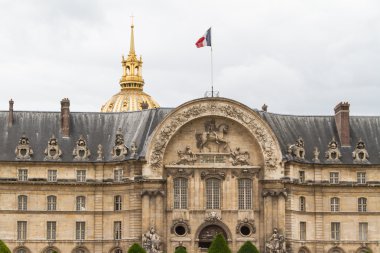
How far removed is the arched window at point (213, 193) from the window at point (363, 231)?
46.8 ft

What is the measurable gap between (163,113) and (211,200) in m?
10.2

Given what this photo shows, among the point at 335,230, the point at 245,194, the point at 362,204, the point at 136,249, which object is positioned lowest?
the point at 136,249

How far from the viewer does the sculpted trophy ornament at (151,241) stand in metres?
111

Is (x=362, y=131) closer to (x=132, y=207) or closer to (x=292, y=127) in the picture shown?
(x=292, y=127)

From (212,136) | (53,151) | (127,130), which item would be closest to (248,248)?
(212,136)

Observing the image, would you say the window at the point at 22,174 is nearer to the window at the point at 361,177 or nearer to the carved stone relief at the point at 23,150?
the carved stone relief at the point at 23,150

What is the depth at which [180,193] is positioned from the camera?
375 feet

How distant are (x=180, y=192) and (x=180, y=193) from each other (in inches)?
4.3

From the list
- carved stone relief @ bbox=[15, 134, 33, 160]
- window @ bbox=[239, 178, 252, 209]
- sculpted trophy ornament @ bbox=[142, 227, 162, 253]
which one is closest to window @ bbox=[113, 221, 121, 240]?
sculpted trophy ornament @ bbox=[142, 227, 162, 253]

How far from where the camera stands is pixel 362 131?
402 ft

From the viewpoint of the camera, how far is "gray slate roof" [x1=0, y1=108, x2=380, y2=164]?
4614 inches

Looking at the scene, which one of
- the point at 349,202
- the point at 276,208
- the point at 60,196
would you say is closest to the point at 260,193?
the point at 276,208

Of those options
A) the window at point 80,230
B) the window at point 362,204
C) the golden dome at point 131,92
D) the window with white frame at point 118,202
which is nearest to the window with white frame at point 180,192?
the window with white frame at point 118,202

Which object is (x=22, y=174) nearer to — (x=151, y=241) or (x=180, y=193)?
(x=151, y=241)
